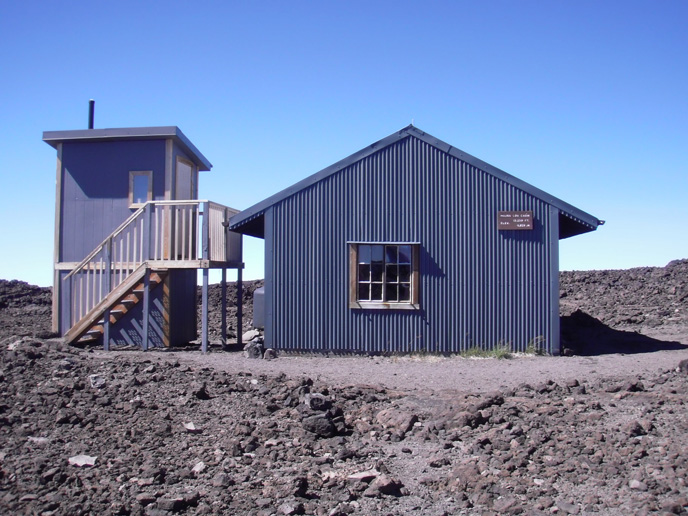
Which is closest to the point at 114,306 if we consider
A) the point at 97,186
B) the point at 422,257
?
the point at 97,186

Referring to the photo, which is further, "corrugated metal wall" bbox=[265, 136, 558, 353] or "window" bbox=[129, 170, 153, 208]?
"window" bbox=[129, 170, 153, 208]

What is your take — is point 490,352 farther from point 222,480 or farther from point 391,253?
point 222,480

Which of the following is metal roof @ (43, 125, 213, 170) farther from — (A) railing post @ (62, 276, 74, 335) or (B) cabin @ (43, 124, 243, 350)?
(A) railing post @ (62, 276, 74, 335)

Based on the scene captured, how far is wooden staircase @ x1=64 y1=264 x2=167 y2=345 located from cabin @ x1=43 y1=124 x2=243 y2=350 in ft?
0.07

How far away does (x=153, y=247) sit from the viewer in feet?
48.8

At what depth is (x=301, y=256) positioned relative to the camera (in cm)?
1366

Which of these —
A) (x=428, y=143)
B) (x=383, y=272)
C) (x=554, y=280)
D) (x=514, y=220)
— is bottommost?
(x=554, y=280)

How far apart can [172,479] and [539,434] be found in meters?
3.72

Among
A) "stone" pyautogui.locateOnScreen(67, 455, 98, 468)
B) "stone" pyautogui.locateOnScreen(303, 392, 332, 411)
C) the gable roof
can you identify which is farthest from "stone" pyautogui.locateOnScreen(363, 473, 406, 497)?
the gable roof

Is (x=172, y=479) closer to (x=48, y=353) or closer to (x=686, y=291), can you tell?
(x=48, y=353)

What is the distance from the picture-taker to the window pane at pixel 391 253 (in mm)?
13680

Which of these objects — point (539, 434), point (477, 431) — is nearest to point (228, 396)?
point (477, 431)

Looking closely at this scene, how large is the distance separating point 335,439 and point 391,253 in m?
6.99

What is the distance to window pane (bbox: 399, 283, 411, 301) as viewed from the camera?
1359 cm
